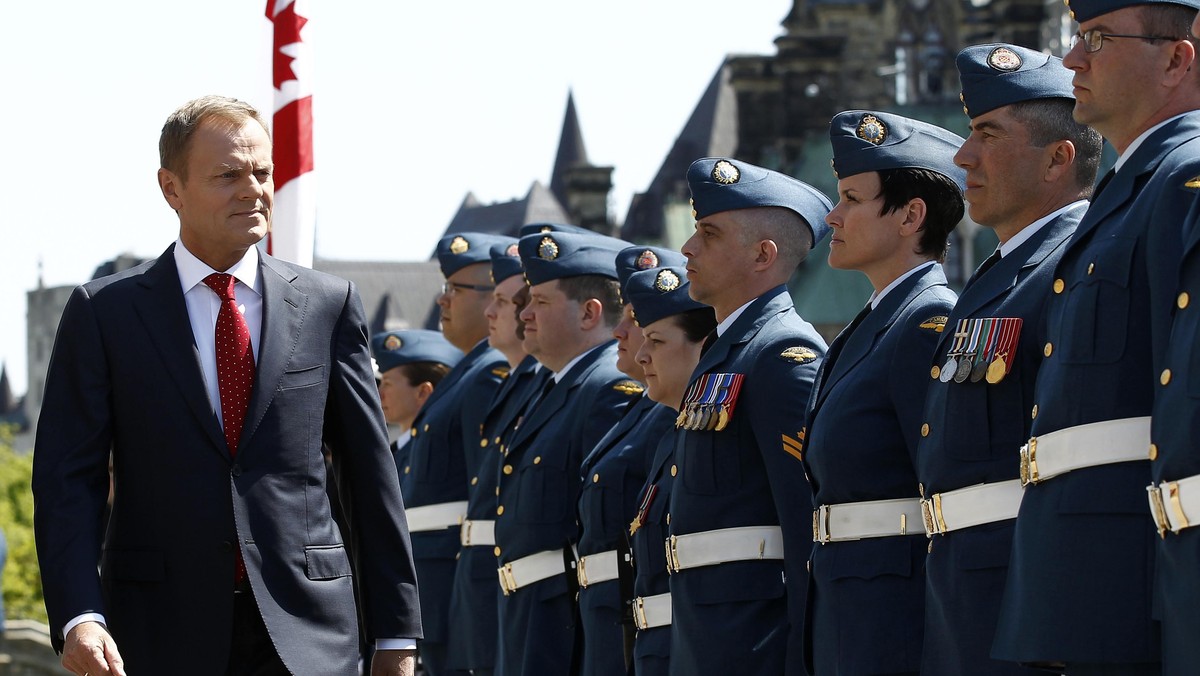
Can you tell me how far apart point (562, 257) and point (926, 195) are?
10.1 feet

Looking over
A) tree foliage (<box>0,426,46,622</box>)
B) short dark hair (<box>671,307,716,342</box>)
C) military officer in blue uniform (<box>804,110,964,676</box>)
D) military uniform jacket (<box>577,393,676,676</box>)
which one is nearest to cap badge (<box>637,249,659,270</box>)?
short dark hair (<box>671,307,716,342</box>)

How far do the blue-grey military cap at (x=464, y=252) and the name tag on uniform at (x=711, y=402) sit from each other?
4.10 metres

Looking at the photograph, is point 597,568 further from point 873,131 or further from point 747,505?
point 873,131

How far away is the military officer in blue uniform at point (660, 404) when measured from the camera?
715 cm

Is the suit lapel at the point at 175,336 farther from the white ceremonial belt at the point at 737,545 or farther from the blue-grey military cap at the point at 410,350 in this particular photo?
the blue-grey military cap at the point at 410,350

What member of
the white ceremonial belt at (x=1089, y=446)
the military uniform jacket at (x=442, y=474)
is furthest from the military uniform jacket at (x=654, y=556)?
the military uniform jacket at (x=442, y=474)

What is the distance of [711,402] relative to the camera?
671 cm

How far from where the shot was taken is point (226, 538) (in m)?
5.05

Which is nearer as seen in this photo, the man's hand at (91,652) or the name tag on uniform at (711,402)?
the man's hand at (91,652)

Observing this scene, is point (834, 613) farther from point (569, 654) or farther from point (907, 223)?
point (569, 654)

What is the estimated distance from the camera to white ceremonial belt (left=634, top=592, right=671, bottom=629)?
7.12 m

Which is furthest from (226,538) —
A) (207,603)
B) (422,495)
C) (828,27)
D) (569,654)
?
(828,27)

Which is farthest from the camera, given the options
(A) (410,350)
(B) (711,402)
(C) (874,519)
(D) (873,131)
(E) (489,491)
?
(A) (410,350)

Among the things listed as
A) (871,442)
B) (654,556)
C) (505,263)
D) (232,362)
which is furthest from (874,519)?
(505,263)
